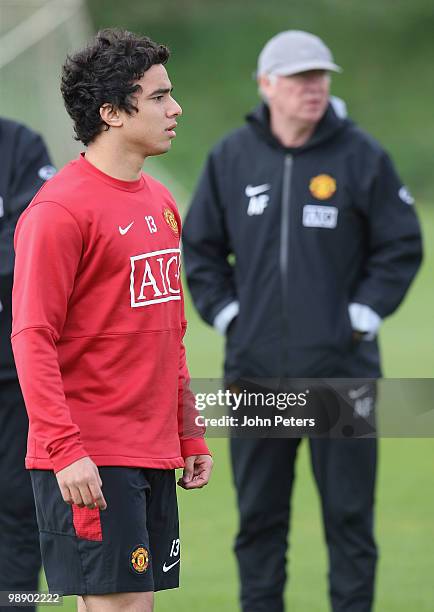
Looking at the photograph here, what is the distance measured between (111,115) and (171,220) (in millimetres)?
331

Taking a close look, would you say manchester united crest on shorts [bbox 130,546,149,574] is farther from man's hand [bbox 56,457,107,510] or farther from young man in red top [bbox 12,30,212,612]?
man's hand [bbox 56,457,107,510]

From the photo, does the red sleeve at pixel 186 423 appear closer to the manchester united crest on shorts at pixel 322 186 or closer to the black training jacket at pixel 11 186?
the black training jacket at pixel 11 186

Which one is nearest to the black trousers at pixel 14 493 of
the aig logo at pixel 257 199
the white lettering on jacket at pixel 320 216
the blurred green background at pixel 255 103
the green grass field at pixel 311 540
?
the green grass field at pixel 311 540

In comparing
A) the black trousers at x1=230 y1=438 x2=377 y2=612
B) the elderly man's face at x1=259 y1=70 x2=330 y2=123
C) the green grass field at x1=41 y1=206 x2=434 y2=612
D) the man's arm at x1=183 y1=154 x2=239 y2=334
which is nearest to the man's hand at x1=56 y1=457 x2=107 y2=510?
the black trousers at x1=230 y1=438 x2=377 y2=612

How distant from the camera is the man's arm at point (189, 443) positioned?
3.79m

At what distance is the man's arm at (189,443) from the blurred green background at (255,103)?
4.72ft

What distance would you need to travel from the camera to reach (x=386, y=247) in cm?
523

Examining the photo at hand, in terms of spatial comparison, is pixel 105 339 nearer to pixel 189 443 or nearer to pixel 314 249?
pixel 189 443

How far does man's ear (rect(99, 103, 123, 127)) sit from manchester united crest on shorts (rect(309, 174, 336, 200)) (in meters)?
1.74

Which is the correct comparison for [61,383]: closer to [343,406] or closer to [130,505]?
[130,505]

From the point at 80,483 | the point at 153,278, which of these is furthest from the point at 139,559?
the point at 153,278

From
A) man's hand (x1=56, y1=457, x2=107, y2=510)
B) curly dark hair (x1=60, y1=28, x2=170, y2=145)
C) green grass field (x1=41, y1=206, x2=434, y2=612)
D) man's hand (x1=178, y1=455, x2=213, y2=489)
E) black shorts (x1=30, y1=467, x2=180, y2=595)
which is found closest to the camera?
man's hand (x1=56, y1=457, x2=107, y2=510)

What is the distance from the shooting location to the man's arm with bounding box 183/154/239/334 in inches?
211

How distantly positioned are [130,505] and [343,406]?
1620 mm
